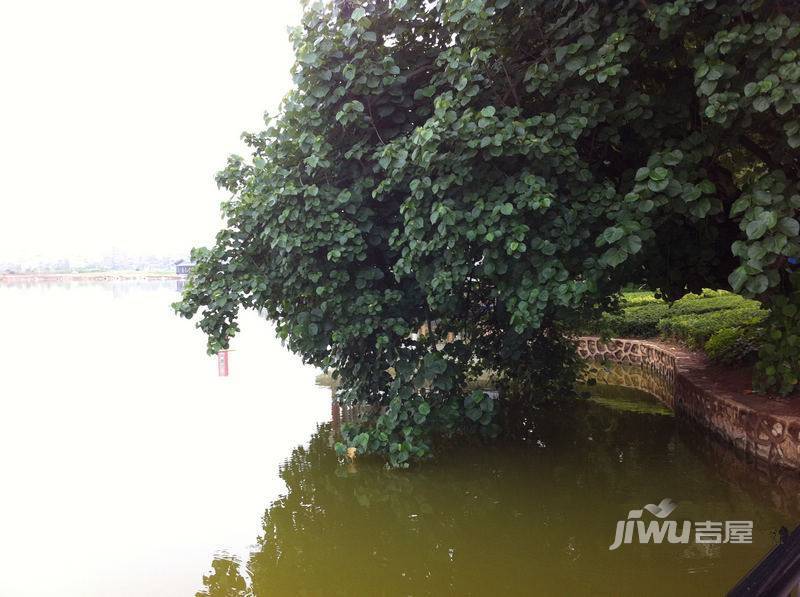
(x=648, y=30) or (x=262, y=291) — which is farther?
(x=262, y=291)

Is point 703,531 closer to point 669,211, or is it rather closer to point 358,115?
point 669,211

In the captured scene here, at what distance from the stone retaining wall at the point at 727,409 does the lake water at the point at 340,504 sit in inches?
6.5

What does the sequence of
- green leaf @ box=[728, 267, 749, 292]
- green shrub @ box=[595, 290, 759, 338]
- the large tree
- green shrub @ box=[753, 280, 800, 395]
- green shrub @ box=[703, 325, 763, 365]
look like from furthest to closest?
green shrub @ box=[595, 290, 759, 338]
green shrub @ box=[703, 325, 763, 365]
green shrub @ box=[753, 280, 800, 395]
the large tree
green leaf @ box=[728, 267, 749, 292]

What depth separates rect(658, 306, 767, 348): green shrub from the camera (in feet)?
24.7

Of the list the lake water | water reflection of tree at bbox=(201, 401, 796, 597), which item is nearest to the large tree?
water reflection of tree at bbox=(201, 401, 796, 597)

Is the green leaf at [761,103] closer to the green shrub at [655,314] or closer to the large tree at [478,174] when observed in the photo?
the large tree at [478,174]

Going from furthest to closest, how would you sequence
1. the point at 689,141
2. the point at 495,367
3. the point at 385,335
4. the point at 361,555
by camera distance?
the point at 495,367
the point at 385,335
the point at 689,141
the point at 361,555

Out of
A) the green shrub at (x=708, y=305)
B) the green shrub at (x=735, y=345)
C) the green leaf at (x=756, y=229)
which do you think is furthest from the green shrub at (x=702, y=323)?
the green leaf at (x=756, y=229)

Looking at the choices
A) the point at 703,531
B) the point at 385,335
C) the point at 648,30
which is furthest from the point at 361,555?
the point at 648,30

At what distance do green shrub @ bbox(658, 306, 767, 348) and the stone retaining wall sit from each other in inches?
11.9

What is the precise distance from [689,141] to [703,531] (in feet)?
8.09

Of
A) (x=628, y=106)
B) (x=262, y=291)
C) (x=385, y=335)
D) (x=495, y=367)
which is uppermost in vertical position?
(x=628, y=106)

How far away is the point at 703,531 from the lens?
348 cm

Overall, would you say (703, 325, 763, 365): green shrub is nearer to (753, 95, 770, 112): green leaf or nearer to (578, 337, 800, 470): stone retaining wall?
(578, 337, 800, 470): stone retaining wall
